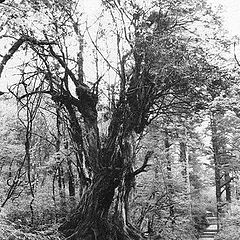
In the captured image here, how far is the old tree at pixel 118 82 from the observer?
241 inches

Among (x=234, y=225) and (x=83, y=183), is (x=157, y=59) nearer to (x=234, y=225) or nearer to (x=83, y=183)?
(x=83, y=183)

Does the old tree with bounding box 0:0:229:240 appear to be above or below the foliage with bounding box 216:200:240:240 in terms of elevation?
above

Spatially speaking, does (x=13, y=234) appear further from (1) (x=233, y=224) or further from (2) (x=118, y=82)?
(1) (x=233, y=224)

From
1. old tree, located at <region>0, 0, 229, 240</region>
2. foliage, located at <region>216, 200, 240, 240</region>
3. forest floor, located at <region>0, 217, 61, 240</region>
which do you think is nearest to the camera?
forest floor, located at <region>0, 217, 61, 240</region>

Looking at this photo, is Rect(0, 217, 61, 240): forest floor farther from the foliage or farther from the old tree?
the foliage

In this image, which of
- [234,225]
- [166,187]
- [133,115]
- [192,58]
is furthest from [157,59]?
[234,225]

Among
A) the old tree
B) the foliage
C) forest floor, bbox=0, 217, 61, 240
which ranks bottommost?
the foliage

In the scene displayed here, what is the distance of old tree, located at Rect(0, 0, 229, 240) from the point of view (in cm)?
612

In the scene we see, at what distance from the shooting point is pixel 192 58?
6.96 metres

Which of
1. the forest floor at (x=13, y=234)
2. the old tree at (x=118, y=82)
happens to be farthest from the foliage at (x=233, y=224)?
the forest floor at (x=13, y=234)

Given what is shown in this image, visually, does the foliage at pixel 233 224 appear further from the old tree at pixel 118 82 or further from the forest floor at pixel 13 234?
the forest floor at pixel 13 234

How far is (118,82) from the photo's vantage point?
7.86 metres

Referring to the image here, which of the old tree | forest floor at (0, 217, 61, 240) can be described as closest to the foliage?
the old tree

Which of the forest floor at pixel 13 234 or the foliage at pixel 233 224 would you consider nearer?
the forest floor at pixel 13 234
